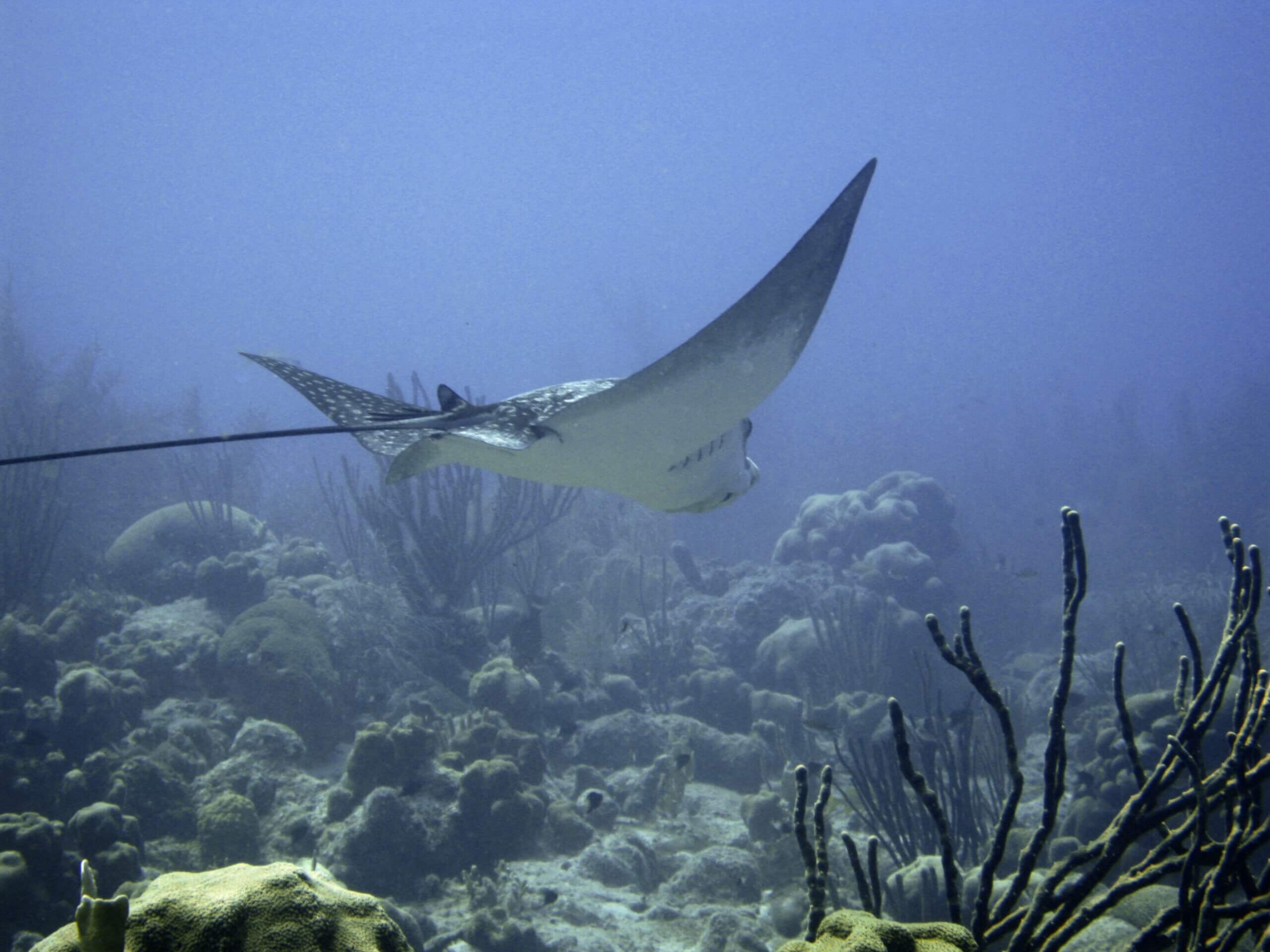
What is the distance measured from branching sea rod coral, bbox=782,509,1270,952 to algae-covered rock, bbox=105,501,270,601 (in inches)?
504

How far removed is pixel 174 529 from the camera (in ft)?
43.7

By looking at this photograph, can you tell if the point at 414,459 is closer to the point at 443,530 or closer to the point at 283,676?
the point at 283,676

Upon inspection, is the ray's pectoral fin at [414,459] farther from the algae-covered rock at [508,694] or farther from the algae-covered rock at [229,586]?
the algae-covered rock at [229,586]

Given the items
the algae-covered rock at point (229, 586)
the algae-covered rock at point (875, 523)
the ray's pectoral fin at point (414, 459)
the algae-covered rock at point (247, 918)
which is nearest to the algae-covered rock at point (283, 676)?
the algae-covered rock at point (229, 586)

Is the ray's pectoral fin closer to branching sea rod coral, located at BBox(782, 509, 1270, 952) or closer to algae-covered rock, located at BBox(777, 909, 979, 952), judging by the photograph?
branching sea rod coral, located at BBox(782, 509, 1270, 952)

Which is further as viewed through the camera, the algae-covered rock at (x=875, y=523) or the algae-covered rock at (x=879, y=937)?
the algae-covered rock at (x=875, y=523)

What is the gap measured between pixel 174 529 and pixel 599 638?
28.9 ft

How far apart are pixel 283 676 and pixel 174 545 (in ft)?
22.3

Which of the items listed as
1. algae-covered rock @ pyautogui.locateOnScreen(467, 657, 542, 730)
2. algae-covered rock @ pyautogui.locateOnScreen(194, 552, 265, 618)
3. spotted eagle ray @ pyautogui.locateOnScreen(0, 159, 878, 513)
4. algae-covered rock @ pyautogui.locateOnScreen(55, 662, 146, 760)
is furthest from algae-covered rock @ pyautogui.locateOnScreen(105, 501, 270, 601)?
spotted eagle ray @ pyautogui.locateOnScreen(0, 159, 878, 513)

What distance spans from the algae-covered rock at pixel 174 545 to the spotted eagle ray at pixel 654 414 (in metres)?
9.76

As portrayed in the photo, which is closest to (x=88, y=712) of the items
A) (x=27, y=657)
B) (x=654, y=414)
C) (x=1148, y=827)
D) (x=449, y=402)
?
(x=27, y=657)

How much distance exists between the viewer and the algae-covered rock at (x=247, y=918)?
1543 millimetres

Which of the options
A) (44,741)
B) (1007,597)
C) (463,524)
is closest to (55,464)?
(463,524)

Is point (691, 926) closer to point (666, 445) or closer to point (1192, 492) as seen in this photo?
point (666, 445)
